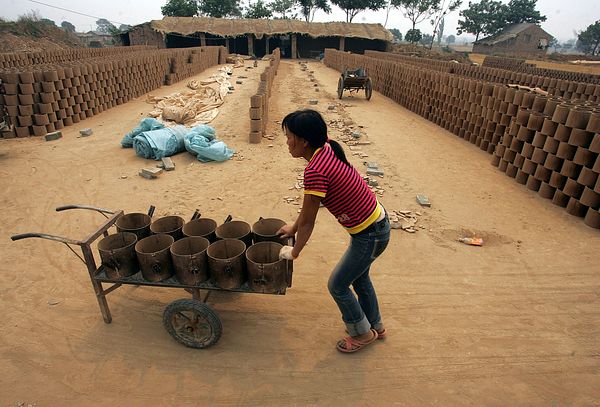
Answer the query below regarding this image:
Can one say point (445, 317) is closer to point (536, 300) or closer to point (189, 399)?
point (536, 300)

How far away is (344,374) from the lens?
2.69m

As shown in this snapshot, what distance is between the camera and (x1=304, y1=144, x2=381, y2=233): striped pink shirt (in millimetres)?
2059

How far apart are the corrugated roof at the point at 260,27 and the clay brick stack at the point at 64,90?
19.8 metres

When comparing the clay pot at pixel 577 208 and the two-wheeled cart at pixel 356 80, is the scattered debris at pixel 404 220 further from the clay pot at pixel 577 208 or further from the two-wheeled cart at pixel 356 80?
the two-wheeled cart at pixel 356 80

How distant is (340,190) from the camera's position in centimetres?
214

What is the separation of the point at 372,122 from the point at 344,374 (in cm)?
886

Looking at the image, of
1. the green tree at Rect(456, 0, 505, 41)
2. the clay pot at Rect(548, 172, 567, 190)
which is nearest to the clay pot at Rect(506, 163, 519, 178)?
the clay pot at Rect(548, 172, 567, 190)

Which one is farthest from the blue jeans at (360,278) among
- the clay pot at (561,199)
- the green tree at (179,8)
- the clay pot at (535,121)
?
the green tree at (179,8)

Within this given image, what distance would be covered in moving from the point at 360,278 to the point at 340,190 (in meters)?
0.89

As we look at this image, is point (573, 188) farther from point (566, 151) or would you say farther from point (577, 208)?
point (566, 151)

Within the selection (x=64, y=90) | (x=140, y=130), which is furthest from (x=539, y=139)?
(x=64, y=90)

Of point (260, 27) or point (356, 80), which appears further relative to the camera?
point (260, 27)

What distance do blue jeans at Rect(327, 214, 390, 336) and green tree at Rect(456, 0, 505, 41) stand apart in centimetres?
6712

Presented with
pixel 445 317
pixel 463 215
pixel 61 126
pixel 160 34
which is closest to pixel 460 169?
pixel 463 215
